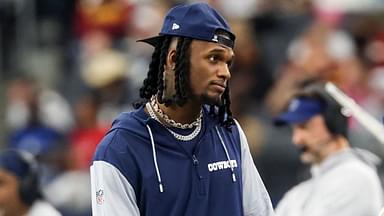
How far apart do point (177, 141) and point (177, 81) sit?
0.26 m

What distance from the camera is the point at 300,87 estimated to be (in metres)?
8.34

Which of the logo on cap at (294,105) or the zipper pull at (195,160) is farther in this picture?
the logo on cap at (294,105)

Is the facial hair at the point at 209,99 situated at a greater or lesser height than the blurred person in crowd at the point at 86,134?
greater

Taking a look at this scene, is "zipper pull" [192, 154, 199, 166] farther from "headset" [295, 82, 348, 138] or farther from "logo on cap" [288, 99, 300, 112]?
"logo on cap" [288, 99, 300, 112]

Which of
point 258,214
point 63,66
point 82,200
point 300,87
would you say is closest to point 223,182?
point 258,214

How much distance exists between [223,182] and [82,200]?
6.24 meters

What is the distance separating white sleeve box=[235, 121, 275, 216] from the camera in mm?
5383

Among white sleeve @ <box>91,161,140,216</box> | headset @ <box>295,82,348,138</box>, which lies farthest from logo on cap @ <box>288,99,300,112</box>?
white sleeve @ <box>91,161,140,216</box>

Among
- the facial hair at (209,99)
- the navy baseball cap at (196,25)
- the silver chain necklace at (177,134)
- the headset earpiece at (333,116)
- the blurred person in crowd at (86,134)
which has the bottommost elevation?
the blurred person in crowd at (86,134)

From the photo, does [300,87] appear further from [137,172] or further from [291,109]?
[137,172]

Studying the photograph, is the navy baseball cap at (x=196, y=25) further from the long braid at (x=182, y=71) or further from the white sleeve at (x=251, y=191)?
the white sleeve at (x=251, y=191)

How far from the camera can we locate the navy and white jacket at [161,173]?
509cm

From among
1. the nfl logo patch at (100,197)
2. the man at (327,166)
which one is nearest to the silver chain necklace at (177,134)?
the nfl logo patch at (100,197)

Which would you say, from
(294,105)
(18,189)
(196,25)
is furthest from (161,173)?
(294,105)
